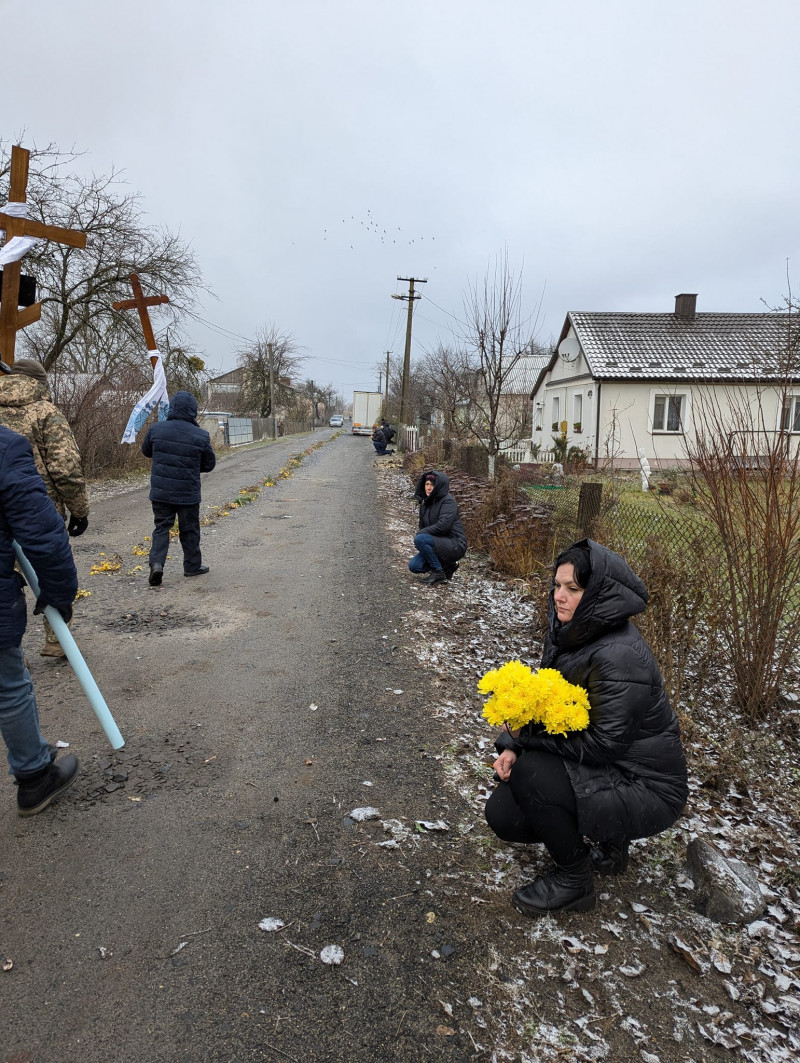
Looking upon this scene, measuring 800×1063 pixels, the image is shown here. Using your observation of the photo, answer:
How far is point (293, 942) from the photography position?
7.40 feet

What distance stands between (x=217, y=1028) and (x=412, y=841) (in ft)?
3.62

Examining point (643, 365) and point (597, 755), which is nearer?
point (597, 755)

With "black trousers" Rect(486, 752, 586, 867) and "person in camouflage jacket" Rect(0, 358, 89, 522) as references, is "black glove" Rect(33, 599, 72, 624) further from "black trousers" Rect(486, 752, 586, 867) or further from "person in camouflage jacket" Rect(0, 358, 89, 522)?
"black trousers" Rect(486, 752, 586, 867)

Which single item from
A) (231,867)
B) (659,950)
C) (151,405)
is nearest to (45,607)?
(231,867)

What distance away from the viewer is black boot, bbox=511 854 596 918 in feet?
7.92

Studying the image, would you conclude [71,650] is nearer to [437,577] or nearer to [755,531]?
[755,531]

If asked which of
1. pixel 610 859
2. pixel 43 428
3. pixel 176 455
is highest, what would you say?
pixel 43 428

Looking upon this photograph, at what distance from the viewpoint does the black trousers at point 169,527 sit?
6.63m

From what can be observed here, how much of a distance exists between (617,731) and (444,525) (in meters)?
4.89

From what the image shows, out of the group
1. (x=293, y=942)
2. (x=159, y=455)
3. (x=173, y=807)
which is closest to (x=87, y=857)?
(x=173, y=807)

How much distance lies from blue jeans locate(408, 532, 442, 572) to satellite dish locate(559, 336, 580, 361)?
1932 cm

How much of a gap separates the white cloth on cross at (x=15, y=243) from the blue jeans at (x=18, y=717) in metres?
3.59

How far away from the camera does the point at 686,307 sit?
2412 centimetres

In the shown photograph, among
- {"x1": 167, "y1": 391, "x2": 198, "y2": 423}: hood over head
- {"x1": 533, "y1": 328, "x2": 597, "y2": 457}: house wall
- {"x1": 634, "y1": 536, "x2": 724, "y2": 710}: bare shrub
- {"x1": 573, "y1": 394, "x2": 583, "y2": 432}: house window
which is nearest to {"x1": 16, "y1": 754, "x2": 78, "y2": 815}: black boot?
{"x1": 634, "y1": 536, "x2": 724, "y2": 710}: bare shrub
